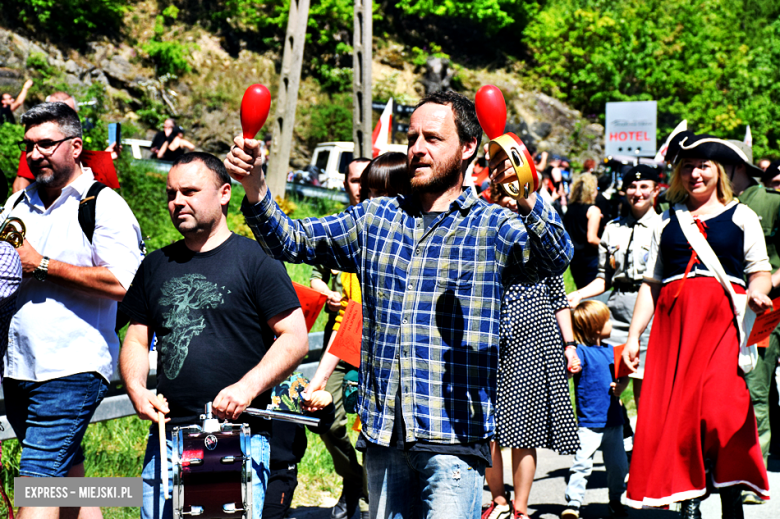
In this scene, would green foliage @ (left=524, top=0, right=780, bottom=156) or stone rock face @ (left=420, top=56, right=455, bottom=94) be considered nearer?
green foliage @ (left=524, top=0, right=780, bottom=156)

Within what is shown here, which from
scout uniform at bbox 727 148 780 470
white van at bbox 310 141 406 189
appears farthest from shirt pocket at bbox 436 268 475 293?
white van at bbox 310 141 406 189

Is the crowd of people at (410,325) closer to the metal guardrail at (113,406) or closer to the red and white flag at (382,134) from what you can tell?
the metal guardrail at (113,406)

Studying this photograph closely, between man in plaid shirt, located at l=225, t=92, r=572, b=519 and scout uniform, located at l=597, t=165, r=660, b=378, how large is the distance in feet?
13.5

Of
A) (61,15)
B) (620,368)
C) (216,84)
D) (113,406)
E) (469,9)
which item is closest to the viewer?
(620,368)

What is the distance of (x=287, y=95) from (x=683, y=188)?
9.35 m

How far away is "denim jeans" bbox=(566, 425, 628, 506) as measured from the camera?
212 inches

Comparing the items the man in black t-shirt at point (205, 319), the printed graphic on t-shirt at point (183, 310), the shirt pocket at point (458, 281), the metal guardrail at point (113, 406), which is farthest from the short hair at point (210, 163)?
the metal guardrail at point (113, 406)

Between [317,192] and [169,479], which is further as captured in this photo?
[317,192]

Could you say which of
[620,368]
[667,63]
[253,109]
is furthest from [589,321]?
[667,63]

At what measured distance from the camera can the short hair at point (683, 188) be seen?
4711 millimetres

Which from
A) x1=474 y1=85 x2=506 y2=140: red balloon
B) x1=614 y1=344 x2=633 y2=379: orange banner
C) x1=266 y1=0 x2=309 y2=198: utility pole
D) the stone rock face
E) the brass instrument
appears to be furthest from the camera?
the stone rock face

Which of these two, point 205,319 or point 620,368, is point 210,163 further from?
point 620,368

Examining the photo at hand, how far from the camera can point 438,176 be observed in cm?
Answer: 284

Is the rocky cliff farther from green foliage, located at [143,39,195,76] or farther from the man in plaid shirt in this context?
the man in plaid shirt
